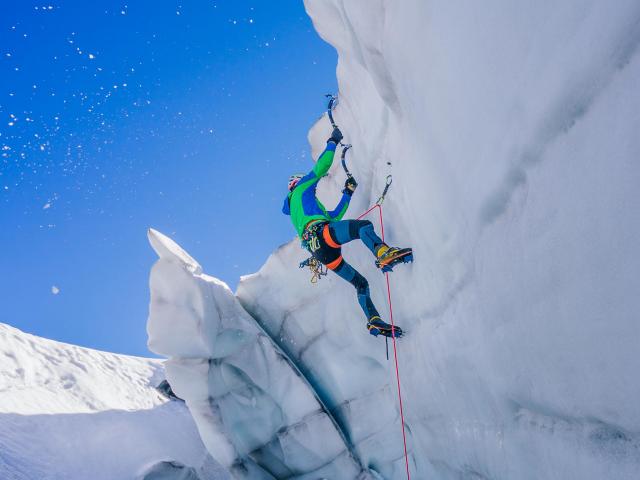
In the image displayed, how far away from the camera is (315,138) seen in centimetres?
741

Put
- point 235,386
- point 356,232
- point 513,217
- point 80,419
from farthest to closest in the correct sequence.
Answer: point 80,419, point 235,386, point 356,232, point 513,217

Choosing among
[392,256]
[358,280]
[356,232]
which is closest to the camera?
[392,256]

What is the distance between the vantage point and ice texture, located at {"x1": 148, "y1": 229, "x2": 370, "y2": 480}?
6492 mm

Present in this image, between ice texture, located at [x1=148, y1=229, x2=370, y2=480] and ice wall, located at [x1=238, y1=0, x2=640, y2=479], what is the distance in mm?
2471

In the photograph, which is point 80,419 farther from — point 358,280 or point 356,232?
point 356,232

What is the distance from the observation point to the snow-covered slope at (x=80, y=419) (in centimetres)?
658

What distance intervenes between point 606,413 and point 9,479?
7.11 metres

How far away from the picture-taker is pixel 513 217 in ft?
6.82

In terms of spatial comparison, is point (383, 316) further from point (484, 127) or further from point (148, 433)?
point (148, 433)

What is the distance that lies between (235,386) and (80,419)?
2.97m

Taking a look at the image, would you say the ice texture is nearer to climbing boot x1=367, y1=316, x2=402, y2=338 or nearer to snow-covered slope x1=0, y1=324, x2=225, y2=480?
snow-covered slope x1=0, y1=324, x2=225, y2=480

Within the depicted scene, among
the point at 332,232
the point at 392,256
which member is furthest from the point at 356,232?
the point at 392,256

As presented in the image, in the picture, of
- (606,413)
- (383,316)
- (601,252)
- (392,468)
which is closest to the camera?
(601,252)

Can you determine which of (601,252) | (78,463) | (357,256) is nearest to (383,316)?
(357,256)
